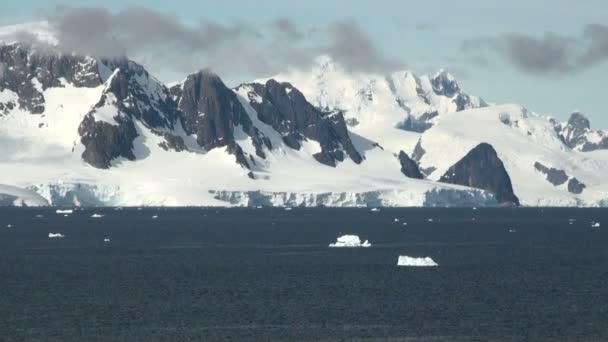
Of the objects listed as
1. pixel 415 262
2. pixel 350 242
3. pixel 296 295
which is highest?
pixel 350 242

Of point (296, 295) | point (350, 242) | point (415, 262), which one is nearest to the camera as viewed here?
point (296, 295)

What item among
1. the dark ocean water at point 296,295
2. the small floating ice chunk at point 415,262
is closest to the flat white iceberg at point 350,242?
the dark ocean water at point 296,295

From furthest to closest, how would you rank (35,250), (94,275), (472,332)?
(35,250) < (94,275) < (472,332)

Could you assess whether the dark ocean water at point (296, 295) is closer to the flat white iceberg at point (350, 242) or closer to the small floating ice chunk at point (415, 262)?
the small floating ice chunk at point (415, 262)

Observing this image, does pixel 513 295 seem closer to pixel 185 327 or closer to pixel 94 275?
pixel 185 327

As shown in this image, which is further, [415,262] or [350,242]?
[350,242]

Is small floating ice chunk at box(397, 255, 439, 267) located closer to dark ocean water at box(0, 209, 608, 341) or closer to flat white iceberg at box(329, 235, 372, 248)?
dark ocean water at box(0, 209, 608, 341)

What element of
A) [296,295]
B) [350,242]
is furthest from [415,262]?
[296,295]

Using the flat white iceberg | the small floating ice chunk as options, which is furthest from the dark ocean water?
the flat white iceberg

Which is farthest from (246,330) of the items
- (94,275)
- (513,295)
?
(94,275)

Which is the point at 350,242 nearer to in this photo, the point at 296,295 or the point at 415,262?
the point at 415,262

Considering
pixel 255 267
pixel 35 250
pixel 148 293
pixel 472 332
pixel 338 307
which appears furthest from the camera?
pixel 35 250
